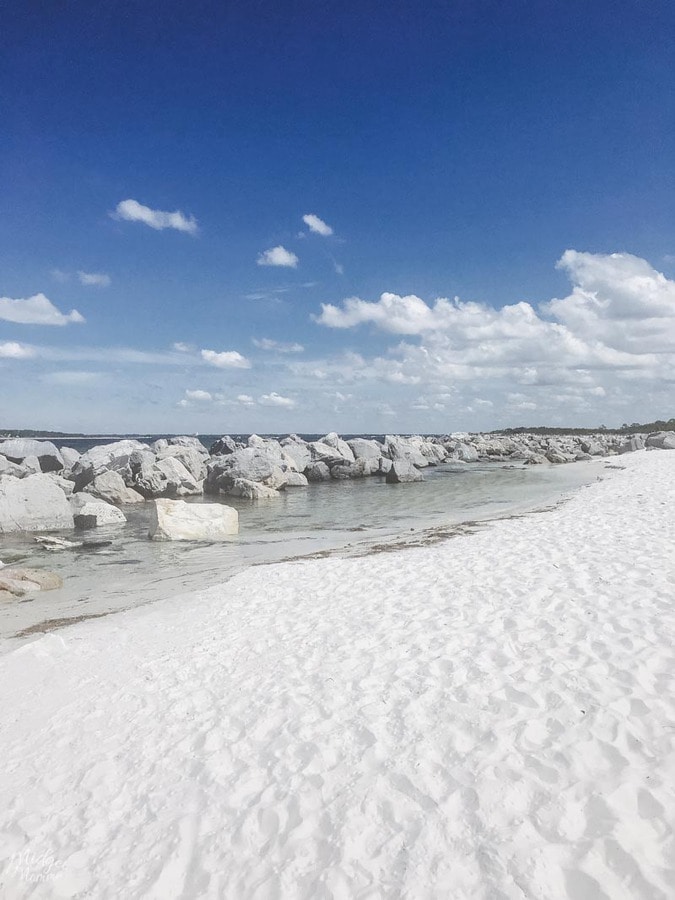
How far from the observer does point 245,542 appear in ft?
53.0

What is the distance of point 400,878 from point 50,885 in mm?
2278

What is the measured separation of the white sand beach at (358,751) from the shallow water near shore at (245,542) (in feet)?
7.68

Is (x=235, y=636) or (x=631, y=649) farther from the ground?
(x=631, y=649)

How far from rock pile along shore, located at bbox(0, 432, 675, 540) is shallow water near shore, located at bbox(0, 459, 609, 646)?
1158 millimetres

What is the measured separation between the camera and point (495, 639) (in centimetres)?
632

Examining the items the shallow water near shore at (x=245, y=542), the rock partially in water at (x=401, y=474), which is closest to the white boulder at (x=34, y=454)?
the shallow water near shore at (x=245, y=542)

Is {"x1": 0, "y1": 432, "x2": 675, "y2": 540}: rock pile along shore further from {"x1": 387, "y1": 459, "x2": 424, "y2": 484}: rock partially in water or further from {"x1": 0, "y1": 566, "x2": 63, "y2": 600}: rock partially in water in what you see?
{"x1": 0, "y1": 566, "x2": 63, "y2": 600}: rock partially in water

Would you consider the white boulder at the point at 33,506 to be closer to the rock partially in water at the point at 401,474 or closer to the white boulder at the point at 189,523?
the white boulder at the point at 189,523

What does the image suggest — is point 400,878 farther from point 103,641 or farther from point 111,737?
point 103,641

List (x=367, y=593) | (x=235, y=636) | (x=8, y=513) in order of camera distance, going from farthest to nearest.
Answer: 1. (x=8, y=513)
2. (x=367, y=593)
3. (x=235, y=636)

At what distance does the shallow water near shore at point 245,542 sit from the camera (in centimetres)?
1055

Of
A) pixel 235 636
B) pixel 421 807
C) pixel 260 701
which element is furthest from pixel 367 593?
pixel 421 807

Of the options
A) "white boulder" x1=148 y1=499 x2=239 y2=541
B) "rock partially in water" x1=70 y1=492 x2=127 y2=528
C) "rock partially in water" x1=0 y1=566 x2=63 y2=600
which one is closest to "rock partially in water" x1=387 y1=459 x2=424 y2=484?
"white boulder" x1=148 y1=499 x2=239 y2=541

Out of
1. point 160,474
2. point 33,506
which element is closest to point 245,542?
point 33,506
